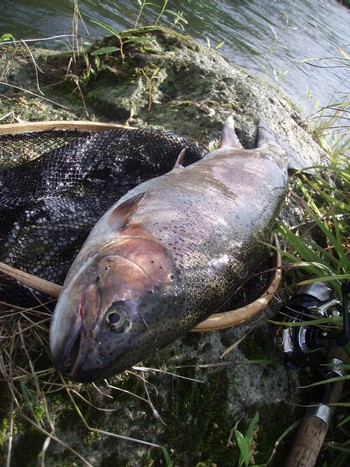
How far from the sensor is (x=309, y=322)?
2527 millimetres

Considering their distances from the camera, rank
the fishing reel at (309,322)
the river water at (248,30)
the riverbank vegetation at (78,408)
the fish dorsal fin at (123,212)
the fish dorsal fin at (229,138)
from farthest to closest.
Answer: the river water at (248,30), the fish dorsal fin at (229,138), the fishing reel at (309,322), the fish dorsal fin at (123,212), the riverbank vegetation at (78,408)

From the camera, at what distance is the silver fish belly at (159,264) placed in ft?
6.07

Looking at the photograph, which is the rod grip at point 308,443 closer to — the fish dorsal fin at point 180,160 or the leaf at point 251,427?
the leaf at point 251,427

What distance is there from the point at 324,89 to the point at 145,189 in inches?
316

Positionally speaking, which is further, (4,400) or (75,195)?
(75,195)

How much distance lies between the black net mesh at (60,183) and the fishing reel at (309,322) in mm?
1242

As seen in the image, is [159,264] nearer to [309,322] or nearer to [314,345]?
[309,322]

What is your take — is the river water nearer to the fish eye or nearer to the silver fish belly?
the silver fish belly

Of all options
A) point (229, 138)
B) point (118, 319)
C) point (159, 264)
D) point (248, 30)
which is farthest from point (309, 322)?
point (248, 30)

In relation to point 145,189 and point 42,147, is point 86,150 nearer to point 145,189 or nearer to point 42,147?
point 42,147

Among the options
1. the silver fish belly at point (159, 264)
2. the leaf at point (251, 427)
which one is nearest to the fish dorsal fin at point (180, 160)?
the silver fish belly at point (159, 264)

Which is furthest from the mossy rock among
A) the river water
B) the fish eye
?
the river water

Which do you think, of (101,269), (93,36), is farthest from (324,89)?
(101,269)

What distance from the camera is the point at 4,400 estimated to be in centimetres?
199
